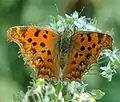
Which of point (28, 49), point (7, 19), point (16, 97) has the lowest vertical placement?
point (16, 97)

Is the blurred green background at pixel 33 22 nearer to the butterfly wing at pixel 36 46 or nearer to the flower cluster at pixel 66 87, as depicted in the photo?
the flower cluster at pixel 66 87

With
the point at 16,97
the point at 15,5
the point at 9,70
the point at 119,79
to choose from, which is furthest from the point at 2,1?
the point at 16,97

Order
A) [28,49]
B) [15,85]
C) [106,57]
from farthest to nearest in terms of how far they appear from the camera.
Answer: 1. [15,85]
2. [106,57]
3. [28,49]

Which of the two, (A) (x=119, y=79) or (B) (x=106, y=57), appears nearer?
(B) (x=106, y=57)

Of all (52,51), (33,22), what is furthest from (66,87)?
(33,22)

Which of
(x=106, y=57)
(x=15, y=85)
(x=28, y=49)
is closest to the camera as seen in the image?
(x=28, y=49)

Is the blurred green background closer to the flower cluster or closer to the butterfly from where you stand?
the flower cluster

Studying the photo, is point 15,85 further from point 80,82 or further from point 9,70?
point 80,82

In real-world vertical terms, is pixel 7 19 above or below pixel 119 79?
above
